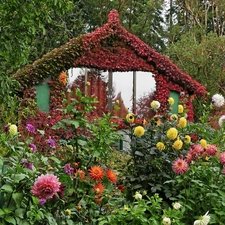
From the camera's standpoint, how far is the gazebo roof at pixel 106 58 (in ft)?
33.5

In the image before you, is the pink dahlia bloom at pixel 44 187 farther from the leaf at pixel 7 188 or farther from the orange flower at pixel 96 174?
the orange flower at pixel 96 174

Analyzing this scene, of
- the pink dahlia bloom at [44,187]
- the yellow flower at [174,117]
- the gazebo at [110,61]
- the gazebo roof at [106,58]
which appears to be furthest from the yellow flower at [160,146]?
the gazebo roof at [106,58]

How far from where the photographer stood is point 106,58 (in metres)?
11.2

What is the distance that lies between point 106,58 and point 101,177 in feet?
28.8

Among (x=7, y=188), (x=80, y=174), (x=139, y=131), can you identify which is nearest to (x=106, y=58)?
(x=139, y=131)

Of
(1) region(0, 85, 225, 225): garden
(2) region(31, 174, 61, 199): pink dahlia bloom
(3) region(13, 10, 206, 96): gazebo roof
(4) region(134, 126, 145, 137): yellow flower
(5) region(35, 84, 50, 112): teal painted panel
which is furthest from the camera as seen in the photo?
(5) region(35, 84, 50, 112): teal painted panel

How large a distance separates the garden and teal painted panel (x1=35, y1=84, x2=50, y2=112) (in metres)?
6.96

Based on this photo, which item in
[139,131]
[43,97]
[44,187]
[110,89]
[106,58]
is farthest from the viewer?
[110,89]

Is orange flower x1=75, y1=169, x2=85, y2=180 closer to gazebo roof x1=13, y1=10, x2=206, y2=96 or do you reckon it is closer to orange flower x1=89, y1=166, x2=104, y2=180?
orange flower x1=89, y1=166, x2=104, y2=180

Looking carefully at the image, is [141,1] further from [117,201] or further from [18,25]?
[117,201]

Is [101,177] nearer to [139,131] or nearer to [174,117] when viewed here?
[139,131]

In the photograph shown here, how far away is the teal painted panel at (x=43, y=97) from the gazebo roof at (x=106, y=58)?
234 millimetres

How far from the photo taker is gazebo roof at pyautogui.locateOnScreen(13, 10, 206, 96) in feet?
33.5

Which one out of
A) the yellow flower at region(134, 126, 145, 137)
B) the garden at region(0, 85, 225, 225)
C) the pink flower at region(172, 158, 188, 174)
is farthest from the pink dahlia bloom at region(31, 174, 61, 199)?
the yellow flower at region(134, 126, 145, 137)
